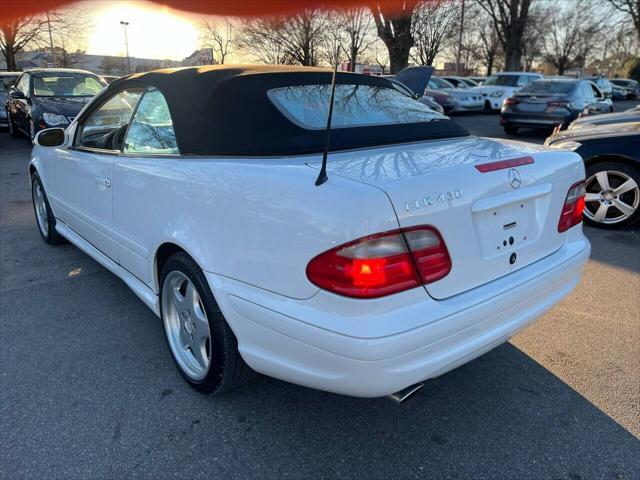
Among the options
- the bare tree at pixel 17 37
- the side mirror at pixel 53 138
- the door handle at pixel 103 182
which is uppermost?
the bare tree at pixel 17 37

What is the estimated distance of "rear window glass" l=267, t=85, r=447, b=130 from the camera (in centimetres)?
246

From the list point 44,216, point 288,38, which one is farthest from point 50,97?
point 44,216

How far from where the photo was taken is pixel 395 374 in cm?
176

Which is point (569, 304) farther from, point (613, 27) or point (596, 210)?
point (613, 27)

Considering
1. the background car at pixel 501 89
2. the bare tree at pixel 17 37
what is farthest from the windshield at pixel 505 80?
the bare tree at pixel 17 37

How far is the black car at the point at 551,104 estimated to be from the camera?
11758 millimetres

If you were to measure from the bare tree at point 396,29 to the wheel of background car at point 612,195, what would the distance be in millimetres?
2384

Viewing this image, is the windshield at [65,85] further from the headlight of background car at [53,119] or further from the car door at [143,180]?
the car door at [143,180]

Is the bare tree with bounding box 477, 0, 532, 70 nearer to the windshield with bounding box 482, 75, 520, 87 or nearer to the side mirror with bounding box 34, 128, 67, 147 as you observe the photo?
the windshield with bounding box 482, 75, 520, 87

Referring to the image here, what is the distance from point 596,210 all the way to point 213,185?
472cm

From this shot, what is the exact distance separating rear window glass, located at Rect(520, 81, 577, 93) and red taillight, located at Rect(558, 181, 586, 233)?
11.0 meters

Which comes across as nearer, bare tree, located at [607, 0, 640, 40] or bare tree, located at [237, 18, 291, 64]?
bare tree, located at [237, 18, 291, 64]

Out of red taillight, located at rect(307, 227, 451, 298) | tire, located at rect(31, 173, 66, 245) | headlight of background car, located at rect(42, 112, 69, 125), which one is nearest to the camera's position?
red taillight, located at rect(307, 227, 451, 298)

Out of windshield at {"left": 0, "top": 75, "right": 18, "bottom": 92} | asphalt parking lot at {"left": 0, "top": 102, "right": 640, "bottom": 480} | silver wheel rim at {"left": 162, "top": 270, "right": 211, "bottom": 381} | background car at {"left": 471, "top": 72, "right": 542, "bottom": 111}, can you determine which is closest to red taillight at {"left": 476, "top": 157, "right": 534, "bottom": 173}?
asphalt parking lot at {"left": 0, "top": 102, "right": 640, "bottom": 480}
